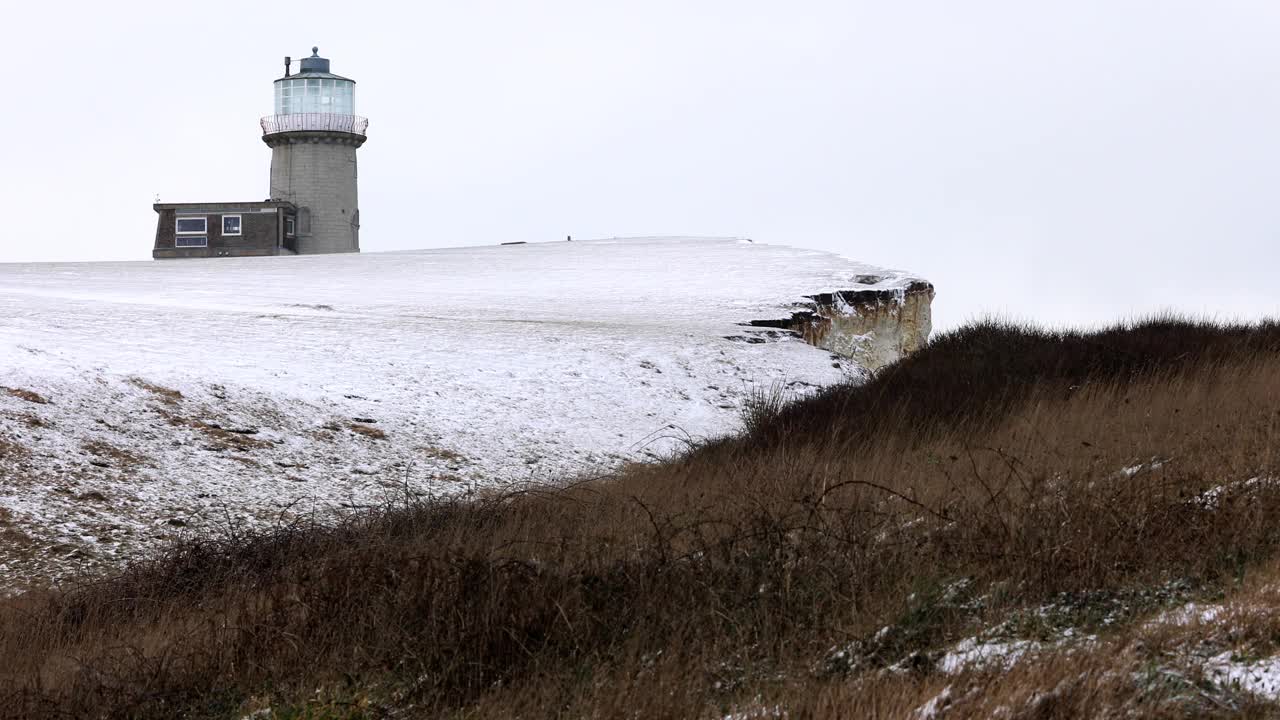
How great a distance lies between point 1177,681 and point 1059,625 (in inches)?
29.5

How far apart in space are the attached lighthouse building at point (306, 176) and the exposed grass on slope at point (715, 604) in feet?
158

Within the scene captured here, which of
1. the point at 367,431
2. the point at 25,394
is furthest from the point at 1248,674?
the point at 25,394

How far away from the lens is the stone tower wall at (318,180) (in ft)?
176

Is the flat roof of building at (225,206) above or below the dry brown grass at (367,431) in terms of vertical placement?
above

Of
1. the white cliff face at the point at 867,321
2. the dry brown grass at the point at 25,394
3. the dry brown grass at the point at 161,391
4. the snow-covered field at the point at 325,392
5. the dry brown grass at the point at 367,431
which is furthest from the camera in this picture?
the white cliff face at the point at 867,321

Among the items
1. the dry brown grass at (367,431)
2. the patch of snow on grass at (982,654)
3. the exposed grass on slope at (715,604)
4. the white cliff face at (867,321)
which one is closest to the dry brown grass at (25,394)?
the dry brown grass at (367,431)

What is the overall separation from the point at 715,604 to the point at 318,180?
169 feet

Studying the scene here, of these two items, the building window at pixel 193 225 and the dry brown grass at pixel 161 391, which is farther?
the building window at pixel 193 225

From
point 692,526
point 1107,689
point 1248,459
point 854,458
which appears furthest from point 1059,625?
point 854,458

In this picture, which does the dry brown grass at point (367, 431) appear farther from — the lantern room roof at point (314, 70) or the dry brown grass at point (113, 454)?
the lantern room roof at point (314, 70)

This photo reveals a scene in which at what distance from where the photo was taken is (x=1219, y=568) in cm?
498

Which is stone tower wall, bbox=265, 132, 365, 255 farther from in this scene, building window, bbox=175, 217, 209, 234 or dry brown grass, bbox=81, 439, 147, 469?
dry brown grass, bbox=81, 439, 147, 469

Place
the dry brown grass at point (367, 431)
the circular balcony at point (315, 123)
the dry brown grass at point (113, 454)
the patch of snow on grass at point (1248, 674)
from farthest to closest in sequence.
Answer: the circular balcony at point (315, 123) < the dry brown grass at point (367, 431) < the dry brown grass at point (113, 454) < the patch of snow on grass at point (1248, 674)

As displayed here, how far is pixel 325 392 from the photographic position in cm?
1337
